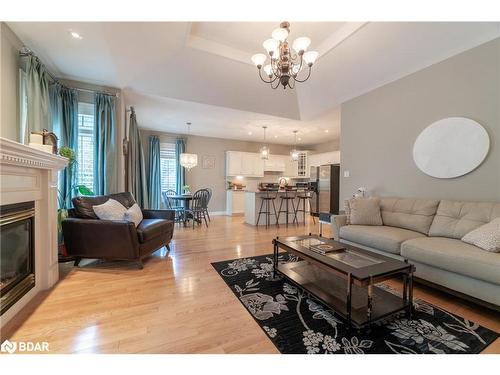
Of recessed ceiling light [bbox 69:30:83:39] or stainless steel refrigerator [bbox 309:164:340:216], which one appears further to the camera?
stainless steel refrigerator [bbox 309:164:340:216]

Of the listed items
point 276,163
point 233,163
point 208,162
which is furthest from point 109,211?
point 276,163

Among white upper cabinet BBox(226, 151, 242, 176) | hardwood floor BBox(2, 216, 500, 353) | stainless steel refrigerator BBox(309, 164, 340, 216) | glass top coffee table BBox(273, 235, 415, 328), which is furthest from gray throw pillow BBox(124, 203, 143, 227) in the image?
stainless steel refrigerator BBox(309, 164, 340, 216)

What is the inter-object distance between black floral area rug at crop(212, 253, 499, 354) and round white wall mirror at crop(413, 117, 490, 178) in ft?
5.99

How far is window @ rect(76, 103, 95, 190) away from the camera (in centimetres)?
362

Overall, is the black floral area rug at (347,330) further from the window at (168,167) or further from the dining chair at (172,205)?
the window at (168,167)

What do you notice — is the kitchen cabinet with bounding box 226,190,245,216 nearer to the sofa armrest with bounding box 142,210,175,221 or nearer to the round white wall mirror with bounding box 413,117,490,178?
the sofa armrest with bounding box 142,210,175,221

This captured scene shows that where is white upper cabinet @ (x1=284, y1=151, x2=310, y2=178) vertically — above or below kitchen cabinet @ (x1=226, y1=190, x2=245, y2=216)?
above

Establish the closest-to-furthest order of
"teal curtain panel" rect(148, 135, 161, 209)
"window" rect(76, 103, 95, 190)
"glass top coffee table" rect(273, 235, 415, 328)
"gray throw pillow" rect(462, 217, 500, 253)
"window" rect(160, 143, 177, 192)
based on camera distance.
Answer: "glass top coffee table" rect(273, 235, 415, 328)
"gray throw pillow" rect(462, 217, 500, 253)
"window" rect(76, 103, 95, 190)
"teal curtain panel" rect(148, 135, 161, 209)
"window" rect(160, 143, 177, 192)

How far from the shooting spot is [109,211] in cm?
282

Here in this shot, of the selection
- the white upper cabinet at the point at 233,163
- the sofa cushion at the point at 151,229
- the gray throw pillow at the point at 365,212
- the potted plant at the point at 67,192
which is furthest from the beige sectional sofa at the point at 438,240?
the white upper cabinet at the point at 233,163

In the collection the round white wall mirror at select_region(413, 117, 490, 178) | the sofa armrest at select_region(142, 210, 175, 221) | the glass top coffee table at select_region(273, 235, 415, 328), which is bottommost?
the glass top coffee table at select_region(273, 235, 415, 328)

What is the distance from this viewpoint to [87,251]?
265 centimetres

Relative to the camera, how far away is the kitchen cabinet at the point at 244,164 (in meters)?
7.39

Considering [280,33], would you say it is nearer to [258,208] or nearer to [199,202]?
[258,208]
